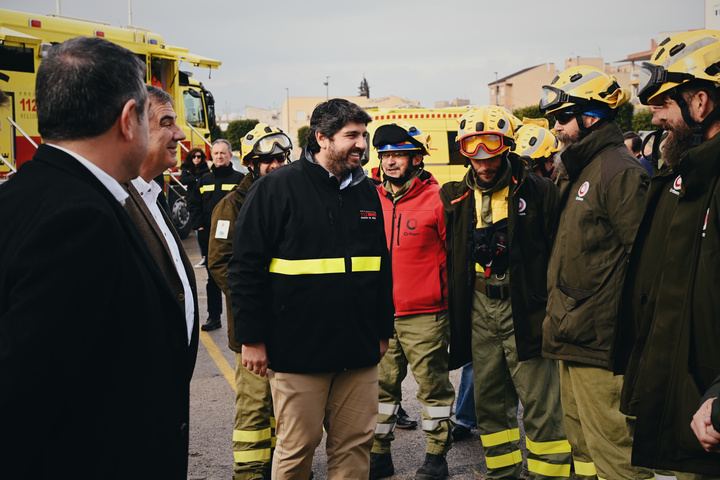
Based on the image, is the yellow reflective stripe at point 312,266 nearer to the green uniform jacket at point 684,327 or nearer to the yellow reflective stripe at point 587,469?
the green uniform jacket at point 684,327

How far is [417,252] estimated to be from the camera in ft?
16.1

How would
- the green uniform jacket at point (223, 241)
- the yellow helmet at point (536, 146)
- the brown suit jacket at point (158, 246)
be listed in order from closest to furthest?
the brown suit jacket at point (158, 246) → the green uniform jacket at point (223, 241) → the yellow helmet at point (536, 146)

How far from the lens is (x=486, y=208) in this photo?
462 cm

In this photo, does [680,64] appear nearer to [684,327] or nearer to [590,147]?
[590,147]

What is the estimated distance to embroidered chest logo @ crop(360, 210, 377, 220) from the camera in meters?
3.78

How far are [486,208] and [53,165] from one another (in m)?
3.31

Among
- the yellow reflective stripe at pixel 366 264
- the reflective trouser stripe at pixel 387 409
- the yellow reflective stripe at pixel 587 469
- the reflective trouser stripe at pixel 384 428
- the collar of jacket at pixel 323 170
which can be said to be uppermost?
the collar of jacket at pixel 323 170

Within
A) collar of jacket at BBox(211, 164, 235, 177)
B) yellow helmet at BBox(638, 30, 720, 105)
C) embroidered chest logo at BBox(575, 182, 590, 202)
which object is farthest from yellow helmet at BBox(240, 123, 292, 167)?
collar of jacket at BBox(211, 164, 235, 177)

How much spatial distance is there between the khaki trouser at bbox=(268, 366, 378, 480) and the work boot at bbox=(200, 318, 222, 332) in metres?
5.41

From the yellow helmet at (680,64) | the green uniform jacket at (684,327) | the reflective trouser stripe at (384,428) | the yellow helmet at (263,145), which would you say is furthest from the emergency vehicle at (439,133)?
the green uniform jacket at (684,327)

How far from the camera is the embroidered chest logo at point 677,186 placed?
8.87ft

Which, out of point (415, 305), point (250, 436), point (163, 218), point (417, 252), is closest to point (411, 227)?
point (417, 252)

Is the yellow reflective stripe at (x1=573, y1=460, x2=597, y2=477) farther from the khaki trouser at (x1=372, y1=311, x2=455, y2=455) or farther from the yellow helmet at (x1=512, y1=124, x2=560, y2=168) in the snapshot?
the yellow helmet at (x1=512, y1=124, x2=560, y2=168)

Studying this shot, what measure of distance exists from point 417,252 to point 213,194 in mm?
5179
